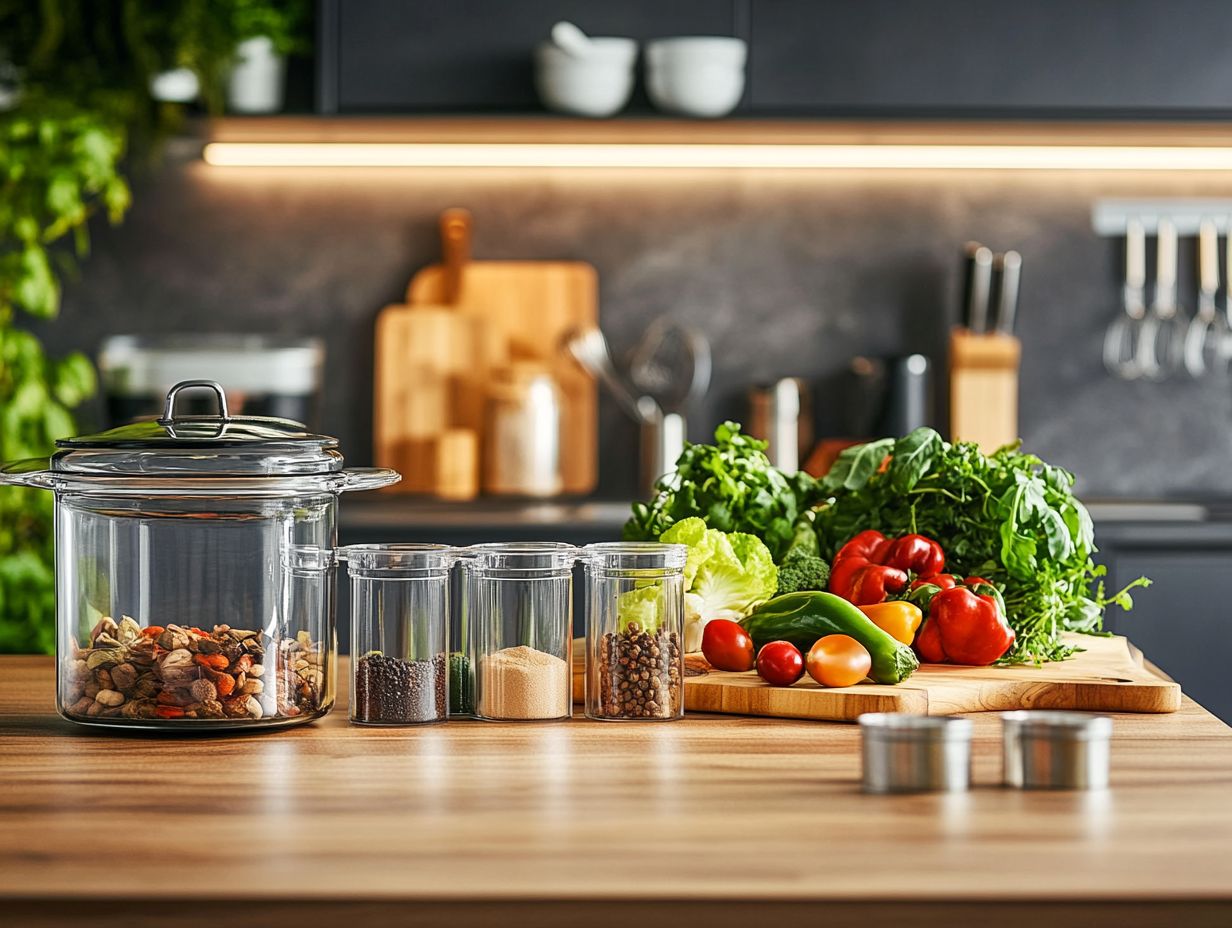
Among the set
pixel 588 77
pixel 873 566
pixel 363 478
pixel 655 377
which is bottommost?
pixel 873 566

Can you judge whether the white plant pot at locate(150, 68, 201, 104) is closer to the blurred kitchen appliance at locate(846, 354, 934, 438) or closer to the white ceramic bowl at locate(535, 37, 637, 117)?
the white ceramic bowl at locate(535, 37, 637, 117)

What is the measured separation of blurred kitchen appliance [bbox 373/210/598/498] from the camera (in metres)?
3.79

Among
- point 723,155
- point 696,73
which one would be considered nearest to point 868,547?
point 696,73

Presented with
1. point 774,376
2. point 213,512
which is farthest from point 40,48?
point 213,512

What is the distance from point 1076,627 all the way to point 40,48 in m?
2.73

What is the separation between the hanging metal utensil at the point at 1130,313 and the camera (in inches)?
149

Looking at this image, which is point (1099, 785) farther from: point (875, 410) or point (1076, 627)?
point (875, 410)

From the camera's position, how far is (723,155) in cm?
364

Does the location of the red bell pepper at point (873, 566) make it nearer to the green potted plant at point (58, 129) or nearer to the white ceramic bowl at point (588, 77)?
the white ceramic bowl at point (588, 77)

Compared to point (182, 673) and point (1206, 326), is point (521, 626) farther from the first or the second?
point (1206, 326)

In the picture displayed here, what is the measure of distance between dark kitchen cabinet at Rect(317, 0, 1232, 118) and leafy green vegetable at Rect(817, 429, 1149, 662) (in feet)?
5.60

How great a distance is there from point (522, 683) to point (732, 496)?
525 millimetres

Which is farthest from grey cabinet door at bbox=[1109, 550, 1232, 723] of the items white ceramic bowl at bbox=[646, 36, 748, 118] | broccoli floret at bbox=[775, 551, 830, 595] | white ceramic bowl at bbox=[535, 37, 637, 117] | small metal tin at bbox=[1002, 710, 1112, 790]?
small metal tin at bbox=[1002, 710, 1112, 790]

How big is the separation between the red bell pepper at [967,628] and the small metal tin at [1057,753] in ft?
1.44
